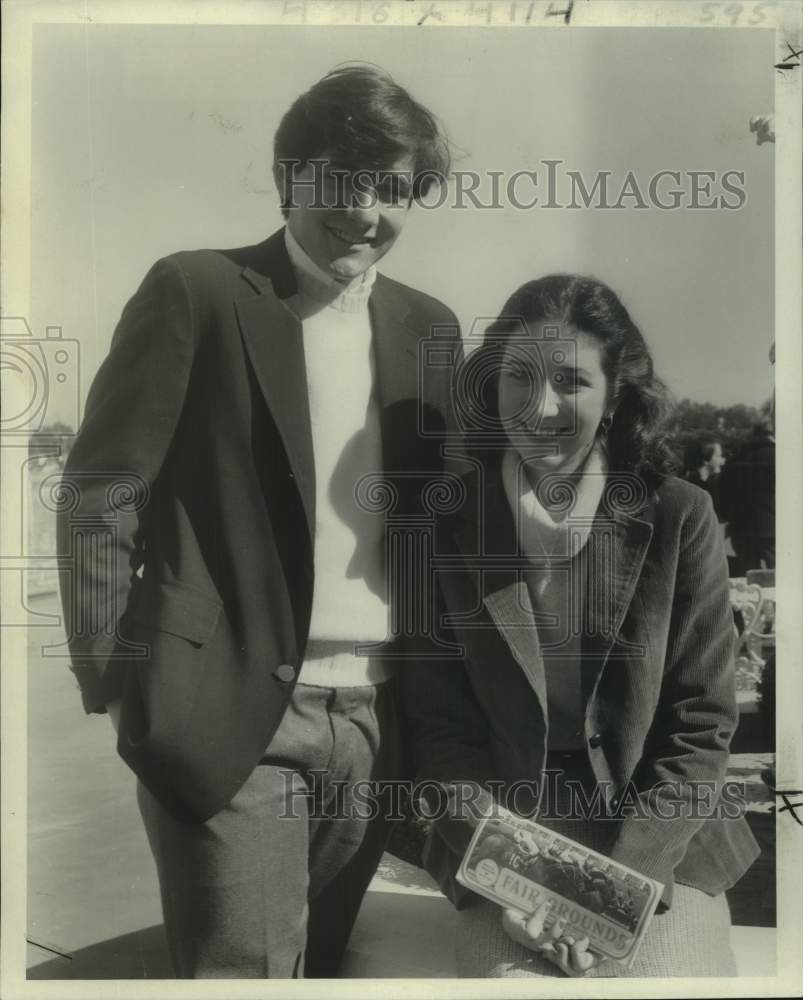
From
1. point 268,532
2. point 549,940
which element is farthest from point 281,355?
point 549,940

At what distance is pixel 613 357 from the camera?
3.01 m

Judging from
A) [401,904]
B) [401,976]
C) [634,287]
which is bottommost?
[401,976]

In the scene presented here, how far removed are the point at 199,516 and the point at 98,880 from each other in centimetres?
102

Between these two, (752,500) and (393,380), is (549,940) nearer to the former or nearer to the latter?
(752,500)

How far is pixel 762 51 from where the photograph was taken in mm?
3168

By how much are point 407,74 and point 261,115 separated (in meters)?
0.40

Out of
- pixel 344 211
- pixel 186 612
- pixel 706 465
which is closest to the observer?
pixel 186 612

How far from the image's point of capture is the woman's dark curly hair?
118 inches

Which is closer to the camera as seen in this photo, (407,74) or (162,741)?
(162,741)

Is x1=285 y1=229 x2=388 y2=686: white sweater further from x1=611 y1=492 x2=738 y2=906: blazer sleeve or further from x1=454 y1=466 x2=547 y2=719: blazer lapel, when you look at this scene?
x1=611 y1=492 x2=738 y2=906: blazer sleeve

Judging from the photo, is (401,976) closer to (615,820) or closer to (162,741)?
(615,820)

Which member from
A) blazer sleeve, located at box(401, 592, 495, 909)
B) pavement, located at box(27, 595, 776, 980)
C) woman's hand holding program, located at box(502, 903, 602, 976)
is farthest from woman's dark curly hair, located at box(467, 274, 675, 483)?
woman's hand holding program, located at box(502, 903, 602, 976)

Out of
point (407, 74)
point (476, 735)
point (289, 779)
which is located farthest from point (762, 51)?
point (289, 779)

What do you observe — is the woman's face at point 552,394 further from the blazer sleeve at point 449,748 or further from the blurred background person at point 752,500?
the blazer sleeve at point 449,748
